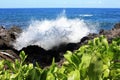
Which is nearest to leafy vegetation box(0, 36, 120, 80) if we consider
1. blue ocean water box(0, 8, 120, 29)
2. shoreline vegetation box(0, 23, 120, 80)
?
shoreline vegetation box(0, 23, 120, 80)

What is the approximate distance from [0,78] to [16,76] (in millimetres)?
280

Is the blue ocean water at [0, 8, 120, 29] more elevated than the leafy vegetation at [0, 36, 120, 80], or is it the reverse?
the leafy vegetation at [0, 36, 120, 80]

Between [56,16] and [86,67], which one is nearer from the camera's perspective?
[86,67]

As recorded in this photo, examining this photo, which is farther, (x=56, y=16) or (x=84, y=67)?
(x=56, y=16)

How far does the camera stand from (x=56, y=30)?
16.5 m

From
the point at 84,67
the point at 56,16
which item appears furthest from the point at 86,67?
the point at 56,16

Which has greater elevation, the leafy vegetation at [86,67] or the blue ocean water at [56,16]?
the leafy vegetation at [86,67]

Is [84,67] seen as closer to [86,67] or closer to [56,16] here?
[86,67]

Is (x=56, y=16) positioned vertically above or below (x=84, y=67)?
below

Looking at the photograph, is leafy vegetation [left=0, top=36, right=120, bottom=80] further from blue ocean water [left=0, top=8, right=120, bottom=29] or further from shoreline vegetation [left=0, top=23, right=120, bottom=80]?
blue ocean water [left=0, top=8, right=120, bottom=29]

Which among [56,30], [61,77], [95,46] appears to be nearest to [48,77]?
[61,77]

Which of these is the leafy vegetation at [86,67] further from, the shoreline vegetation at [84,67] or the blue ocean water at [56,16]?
the blue ocean water at [56,16]

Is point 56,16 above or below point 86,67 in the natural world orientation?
below

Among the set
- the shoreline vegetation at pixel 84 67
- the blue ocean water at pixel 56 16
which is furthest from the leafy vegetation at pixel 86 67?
the blue ocean water at pixel 56 16
